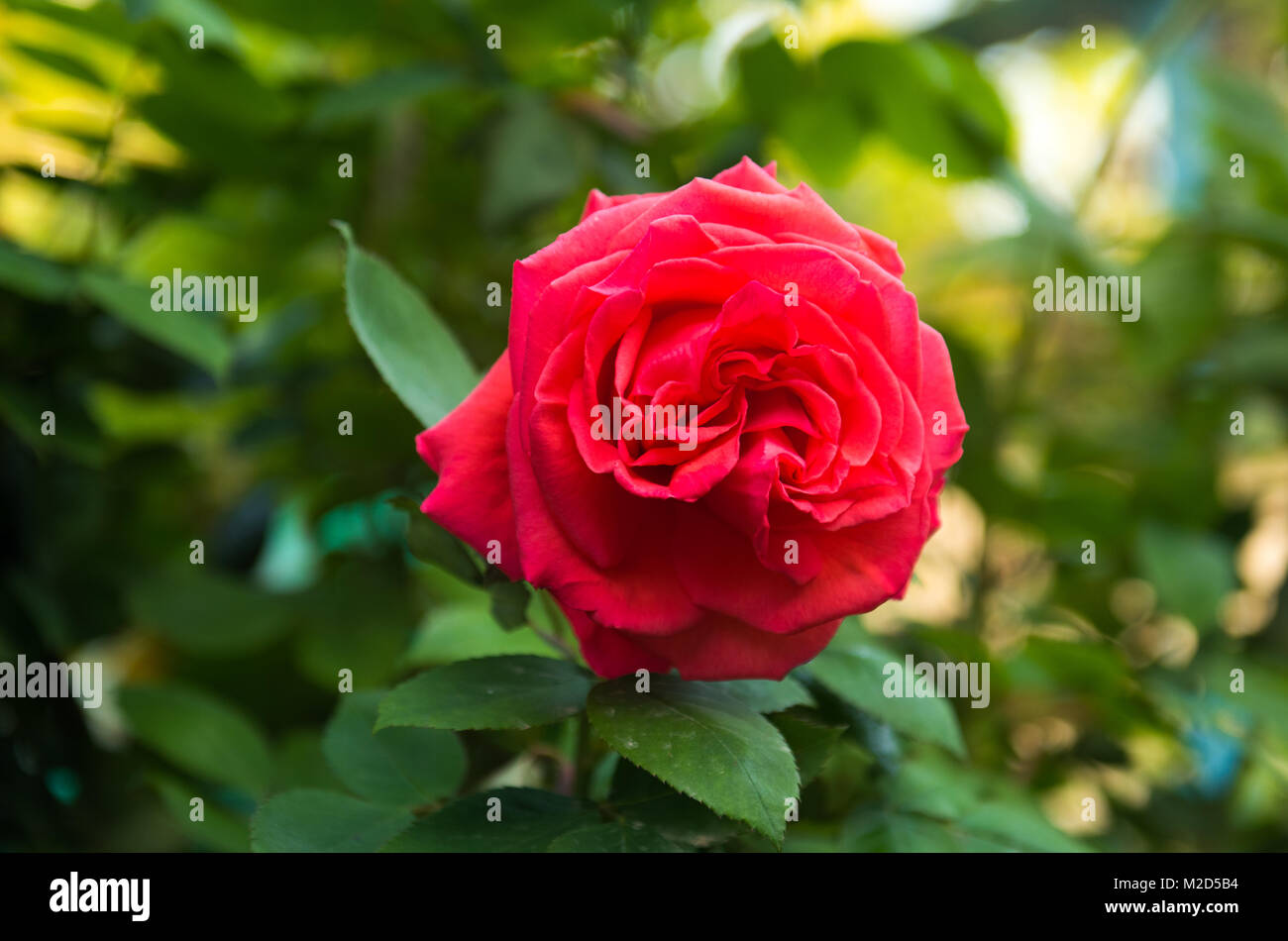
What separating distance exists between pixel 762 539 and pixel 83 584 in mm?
727

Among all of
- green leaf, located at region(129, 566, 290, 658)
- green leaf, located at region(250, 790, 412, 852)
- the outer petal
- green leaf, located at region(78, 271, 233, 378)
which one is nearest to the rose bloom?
the outer petal

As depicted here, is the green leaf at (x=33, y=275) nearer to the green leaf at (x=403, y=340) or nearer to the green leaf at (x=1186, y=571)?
the green leaf at (x=403, y=340)

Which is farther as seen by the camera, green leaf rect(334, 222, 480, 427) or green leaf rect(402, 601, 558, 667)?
green leaf rect(402, 601, 558, 667)

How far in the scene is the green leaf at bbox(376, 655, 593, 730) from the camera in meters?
0.37

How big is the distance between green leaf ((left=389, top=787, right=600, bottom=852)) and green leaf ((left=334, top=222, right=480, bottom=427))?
157 mm

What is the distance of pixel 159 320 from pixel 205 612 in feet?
0.89

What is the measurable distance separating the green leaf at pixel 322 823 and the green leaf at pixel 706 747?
0.39ft

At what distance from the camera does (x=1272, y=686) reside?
0.82m

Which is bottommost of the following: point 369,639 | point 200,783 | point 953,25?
point 200,783

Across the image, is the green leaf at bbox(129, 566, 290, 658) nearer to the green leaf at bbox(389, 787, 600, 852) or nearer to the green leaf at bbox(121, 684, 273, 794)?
the green leaf at bbox(121, 684, 273, 794)

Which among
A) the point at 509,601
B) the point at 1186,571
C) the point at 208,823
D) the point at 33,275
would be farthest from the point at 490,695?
the point at 1186,571

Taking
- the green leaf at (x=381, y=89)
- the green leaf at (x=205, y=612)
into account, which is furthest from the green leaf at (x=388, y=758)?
the green leaf at (x=381, y=89)
